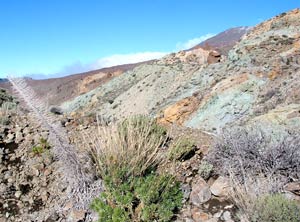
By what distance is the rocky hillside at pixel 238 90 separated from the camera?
9.23 metres

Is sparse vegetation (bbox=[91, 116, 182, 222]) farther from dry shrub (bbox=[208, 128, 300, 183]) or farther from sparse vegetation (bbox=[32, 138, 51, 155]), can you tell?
sparse vegetation (bbox=[32, 138, 51, 155])

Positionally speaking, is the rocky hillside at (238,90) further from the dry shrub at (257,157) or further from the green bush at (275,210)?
the green bush at (275,210)

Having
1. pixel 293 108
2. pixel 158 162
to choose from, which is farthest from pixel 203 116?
pixel 158 162

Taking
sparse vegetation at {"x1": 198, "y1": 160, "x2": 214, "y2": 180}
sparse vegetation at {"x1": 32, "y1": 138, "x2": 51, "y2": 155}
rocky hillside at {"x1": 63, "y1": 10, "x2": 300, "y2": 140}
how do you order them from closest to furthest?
sparse vegetation at {"x1": 198, "y1": 160, "x2": 214, "y2": 180}, sparse vegetation at {"x1": 32, "y1": 138, "x2": 51, "y2": 155}, rocky hillside at {"x1": 63, "y1": 10, "x2": 300, "y2": 140}

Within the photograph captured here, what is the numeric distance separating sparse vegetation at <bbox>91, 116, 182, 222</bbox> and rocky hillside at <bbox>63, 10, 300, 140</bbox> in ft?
7.61

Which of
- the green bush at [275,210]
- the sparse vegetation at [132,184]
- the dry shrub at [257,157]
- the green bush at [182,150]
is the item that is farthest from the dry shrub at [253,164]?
the sparse vegetation at [132,184]

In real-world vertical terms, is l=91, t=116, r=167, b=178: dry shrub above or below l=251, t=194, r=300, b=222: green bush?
above

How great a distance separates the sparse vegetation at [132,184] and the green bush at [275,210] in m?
0.95

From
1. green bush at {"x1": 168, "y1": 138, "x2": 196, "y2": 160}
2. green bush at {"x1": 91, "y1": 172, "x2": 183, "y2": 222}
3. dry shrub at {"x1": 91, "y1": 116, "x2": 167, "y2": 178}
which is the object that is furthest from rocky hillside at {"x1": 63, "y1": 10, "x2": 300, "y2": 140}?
green bush at {"x1": 91, "y1": 172, "x2": 183, "y2": 222}

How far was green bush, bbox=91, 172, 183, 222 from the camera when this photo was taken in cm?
408

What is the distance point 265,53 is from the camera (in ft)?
47.0

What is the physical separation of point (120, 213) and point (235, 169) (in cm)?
151

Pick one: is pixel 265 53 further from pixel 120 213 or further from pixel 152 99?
pixel 120 213

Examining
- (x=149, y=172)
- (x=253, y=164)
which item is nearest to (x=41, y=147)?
(x=149, y=172)
